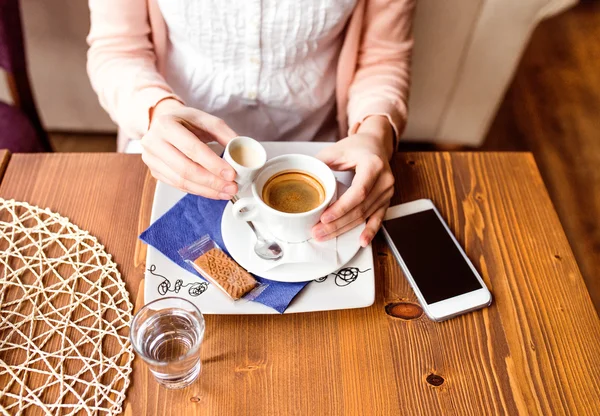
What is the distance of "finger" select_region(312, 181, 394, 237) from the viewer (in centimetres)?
72

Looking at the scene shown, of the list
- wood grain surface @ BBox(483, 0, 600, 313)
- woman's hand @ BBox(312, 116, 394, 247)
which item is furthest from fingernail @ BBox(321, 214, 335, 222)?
wood grain surface @ BBox(483, 0, 600, 313)

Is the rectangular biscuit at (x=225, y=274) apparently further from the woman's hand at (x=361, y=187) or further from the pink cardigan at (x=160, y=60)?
the pink cardigan at (x=160, y=60)

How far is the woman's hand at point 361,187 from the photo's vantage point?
0.73 metres

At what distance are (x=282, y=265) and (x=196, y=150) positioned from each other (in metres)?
0.21

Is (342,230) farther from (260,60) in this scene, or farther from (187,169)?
(260,60)

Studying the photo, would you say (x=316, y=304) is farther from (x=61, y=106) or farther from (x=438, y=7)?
(x=61, y=106)

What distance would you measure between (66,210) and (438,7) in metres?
1.08

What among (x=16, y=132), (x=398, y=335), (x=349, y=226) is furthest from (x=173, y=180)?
(x=16, y=132)

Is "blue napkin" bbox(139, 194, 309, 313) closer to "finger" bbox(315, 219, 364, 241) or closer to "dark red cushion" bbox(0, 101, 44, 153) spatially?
"finger" bbox(315, 219, 364, 241)

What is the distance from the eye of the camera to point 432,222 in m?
0.81

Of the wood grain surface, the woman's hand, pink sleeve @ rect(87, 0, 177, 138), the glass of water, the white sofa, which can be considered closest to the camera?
the glass of water

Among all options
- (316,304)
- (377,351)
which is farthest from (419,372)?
(316,304)

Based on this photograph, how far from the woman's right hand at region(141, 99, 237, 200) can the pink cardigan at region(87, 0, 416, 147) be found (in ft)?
0.36

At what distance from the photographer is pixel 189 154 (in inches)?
29.2
